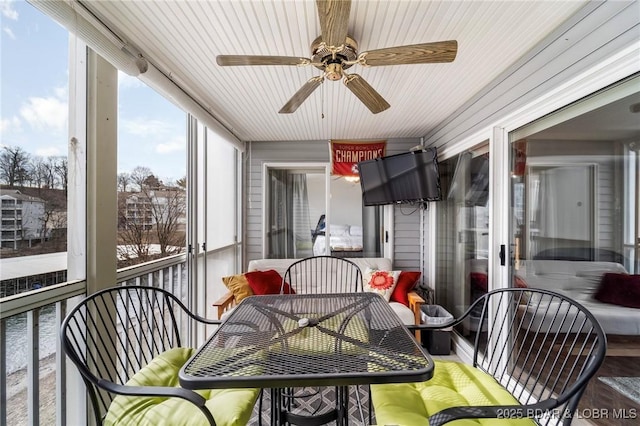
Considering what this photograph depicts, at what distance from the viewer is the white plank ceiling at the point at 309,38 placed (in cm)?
149

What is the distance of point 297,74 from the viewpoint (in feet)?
7.08

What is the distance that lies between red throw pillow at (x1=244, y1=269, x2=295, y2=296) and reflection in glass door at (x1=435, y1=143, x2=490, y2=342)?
6.27ft

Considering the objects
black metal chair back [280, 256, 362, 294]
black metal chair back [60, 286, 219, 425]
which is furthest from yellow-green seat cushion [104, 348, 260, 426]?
black metal chair back [280, 256, 362, 294]

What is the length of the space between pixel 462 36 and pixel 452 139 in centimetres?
148

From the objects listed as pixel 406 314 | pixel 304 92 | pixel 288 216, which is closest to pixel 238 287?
pixel 288 216

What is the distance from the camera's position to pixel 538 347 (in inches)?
78.1

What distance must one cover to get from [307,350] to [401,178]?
2774 millimetres

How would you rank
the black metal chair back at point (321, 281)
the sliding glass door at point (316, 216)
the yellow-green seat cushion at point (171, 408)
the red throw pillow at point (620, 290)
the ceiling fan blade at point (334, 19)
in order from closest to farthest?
the yellow-green seat cushion at point (171, 408), the ceiling fan blade at point (334, 19), the red throw pillow at point (620, 290), the black metal chair back at point (321, 281), the sliding glass door at point (316, 216)

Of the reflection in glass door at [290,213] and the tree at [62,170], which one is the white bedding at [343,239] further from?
the tree at [62,170]

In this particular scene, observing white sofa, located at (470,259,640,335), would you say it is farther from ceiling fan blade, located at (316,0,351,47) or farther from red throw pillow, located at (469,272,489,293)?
ceiling fan blade, located at (316,0,351,47)

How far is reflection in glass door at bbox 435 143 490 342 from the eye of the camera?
2514 millimetres

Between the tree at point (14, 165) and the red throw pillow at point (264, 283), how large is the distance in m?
2.11

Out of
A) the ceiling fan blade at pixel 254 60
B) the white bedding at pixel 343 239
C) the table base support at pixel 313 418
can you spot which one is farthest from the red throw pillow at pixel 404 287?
the ceiling fan blade at pixel 254 60

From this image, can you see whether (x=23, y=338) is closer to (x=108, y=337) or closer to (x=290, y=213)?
(x=108, y=337)
